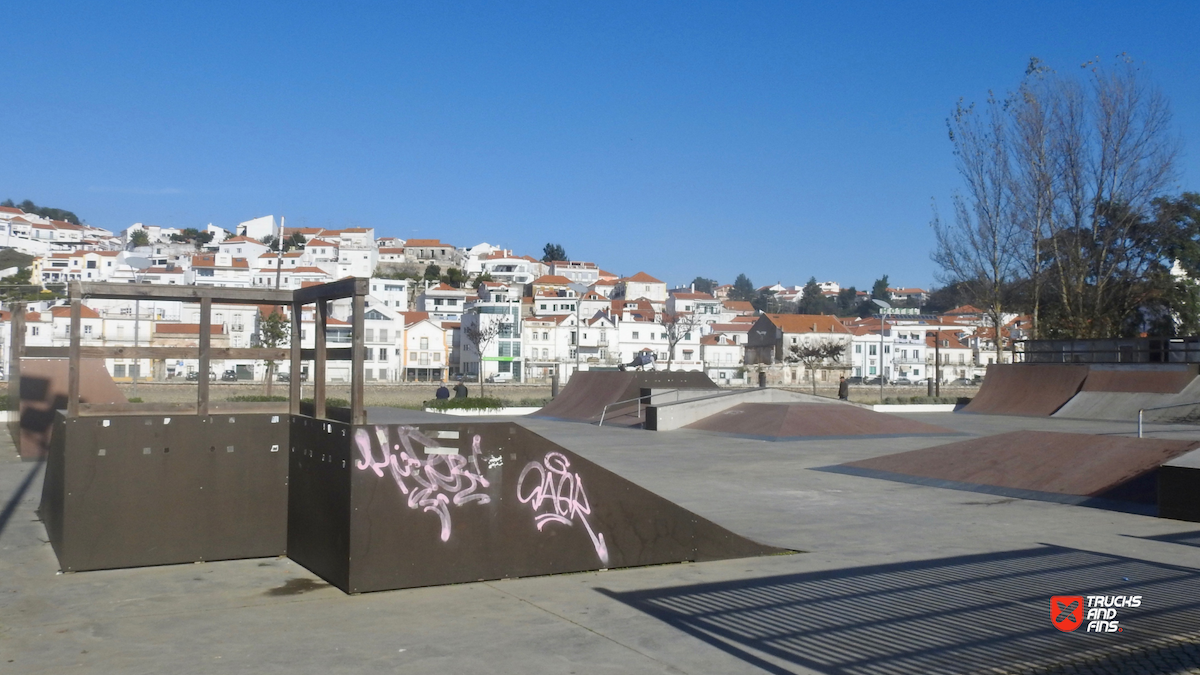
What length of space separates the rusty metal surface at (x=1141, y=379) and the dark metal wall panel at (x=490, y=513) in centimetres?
2610

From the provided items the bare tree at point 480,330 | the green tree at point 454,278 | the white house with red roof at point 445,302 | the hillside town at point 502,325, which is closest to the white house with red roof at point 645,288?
the hillside town at point 502,325

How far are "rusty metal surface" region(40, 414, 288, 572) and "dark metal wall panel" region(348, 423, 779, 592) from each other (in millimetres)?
1730

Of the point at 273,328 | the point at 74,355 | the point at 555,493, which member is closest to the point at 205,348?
the point at 74,355

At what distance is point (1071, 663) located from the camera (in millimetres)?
5219

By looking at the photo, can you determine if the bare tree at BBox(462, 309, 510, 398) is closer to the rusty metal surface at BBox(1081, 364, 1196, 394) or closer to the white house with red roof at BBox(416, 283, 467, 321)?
the white house with red roof at BBox(416, 283, 467, 321)

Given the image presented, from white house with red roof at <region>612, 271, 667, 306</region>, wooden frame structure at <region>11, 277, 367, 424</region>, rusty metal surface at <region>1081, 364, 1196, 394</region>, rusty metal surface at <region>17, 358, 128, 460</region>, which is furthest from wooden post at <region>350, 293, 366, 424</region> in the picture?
white house with red roof at <region>612, 271, 667, 306</region>

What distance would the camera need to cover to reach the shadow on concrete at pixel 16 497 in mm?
9867

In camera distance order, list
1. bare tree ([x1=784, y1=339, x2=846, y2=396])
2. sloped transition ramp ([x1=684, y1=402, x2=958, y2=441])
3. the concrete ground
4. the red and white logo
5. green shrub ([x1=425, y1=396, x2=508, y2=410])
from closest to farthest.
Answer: the concrete ground
the red and white logo
sloped transition ramp ([x1=684, y1=402, x2=958, y2=441])
green shrub ([x1=425, y1=396, x2=508, y2=410])
bare tree ([x1=784, y1=339, x2=846, y2=396])

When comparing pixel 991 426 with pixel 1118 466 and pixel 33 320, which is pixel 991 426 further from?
pixel 33 320

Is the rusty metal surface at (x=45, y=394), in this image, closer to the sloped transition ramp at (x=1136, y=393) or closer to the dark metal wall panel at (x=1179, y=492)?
the dark metal wall panel at (x=1179, y=492)

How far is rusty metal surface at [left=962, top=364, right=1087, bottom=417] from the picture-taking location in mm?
31078

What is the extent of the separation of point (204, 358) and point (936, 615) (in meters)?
6.08

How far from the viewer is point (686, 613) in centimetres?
625

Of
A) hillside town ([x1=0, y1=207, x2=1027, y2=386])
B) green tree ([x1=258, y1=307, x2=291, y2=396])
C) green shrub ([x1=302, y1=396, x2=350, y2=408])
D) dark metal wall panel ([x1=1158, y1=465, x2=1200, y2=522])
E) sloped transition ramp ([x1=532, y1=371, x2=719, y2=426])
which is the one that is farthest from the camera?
hillside town ([x1=0, y1=207, x2=1027, y2=386])
